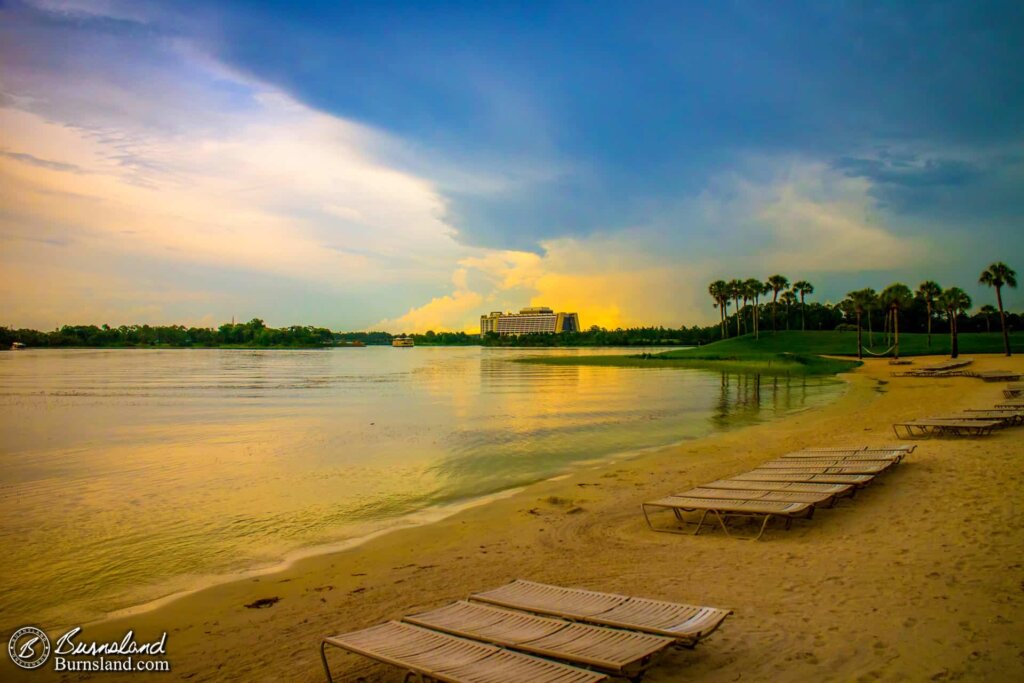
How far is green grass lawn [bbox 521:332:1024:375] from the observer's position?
71.4 meters

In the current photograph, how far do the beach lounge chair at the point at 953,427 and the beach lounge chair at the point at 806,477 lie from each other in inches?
323

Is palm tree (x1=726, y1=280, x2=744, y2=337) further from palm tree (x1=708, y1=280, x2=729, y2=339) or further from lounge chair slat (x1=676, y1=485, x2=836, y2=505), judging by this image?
lounge chair slat (x1=676, y1=485, x2=836, y2=505)

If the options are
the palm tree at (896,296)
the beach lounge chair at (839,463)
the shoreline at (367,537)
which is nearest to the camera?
the shoreline at (367,537)

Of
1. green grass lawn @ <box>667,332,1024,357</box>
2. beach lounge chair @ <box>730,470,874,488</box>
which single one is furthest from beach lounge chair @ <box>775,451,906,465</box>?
green grass lawn @ <box>667,332,1024,357</box>

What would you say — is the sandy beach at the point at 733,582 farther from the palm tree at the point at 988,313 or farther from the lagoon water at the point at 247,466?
the palm tree at the point at 988,313

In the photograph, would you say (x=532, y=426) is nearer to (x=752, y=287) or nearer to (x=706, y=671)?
(x=706, y=671)

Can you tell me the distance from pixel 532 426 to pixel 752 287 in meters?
102

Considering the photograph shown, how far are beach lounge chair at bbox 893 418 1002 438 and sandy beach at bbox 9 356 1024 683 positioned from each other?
157 inches

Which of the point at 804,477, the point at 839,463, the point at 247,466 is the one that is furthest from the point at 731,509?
the point at 247,466

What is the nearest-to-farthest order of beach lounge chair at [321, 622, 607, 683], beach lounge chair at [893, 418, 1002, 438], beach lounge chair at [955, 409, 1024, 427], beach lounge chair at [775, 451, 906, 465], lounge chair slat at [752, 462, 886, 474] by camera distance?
1. beach lounge chair at [321, 622, 607, 683]
2. lounge chair slat at [752, 462, 886, 474]
3. beach lounge chair at [775, 451, 906, 465]
4. beach lounge chair at [893, 418, 1002, 438]
5. beach lounge chair at [955, 409, 1024, 427]

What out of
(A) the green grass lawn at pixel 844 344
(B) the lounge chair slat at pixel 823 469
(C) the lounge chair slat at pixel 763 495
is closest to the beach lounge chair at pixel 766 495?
(C) the lounge chair slat at pixel 763 495

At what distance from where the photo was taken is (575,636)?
5742mm

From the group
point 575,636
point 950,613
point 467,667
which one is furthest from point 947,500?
point 467,667

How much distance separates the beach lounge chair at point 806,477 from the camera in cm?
1220
